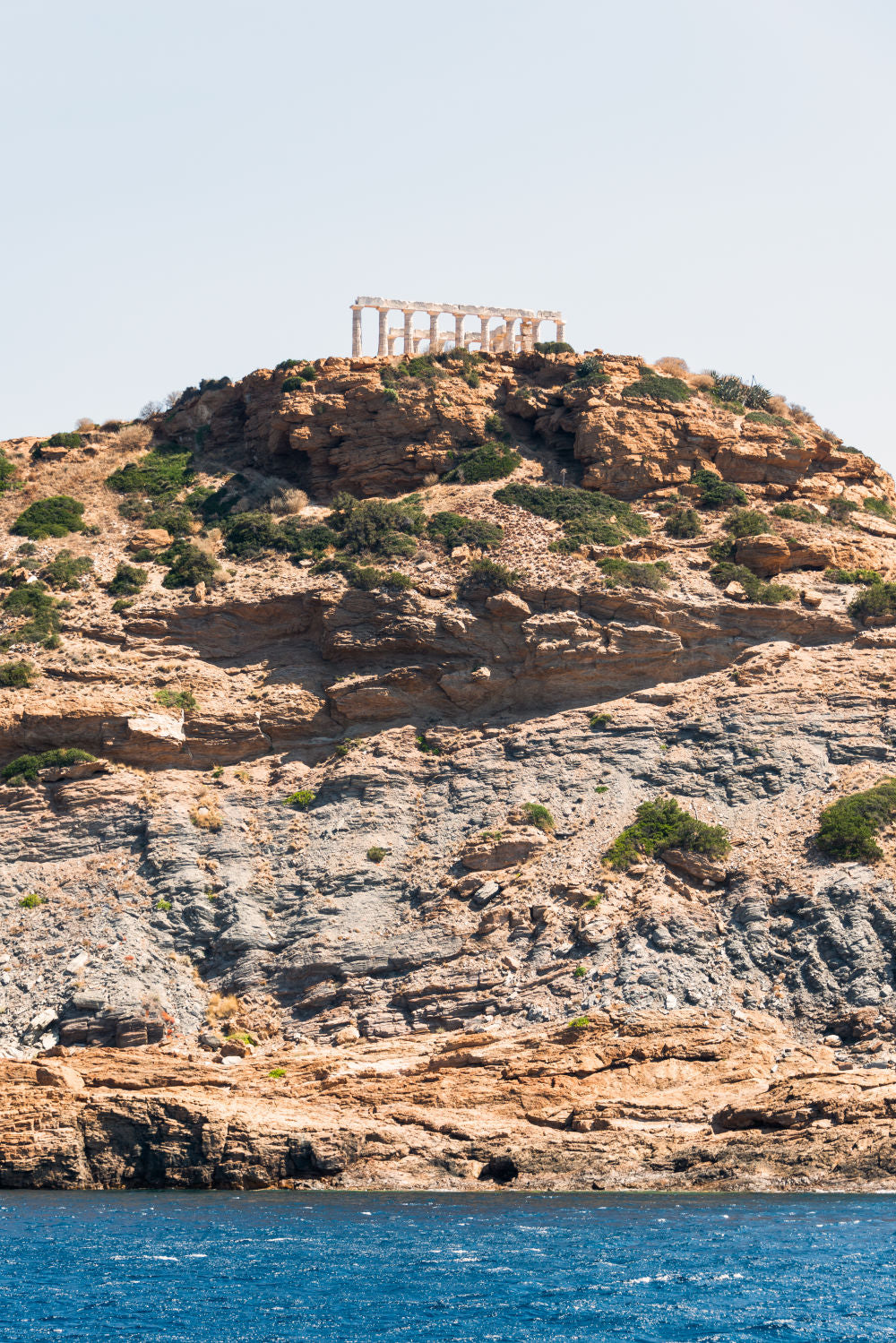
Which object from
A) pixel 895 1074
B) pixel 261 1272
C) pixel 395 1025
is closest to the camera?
pixel 261 1272

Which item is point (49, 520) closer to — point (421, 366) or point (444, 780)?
point (421, 366)

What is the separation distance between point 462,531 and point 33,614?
49.5 feet

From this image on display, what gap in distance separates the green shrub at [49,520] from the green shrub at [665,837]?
2567 cm

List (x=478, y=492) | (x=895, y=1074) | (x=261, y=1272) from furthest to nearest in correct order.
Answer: (x=478, y=492) < (x=895, y=1074) < (x=261, y=1272)

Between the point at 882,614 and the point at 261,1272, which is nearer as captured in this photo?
the point at 261,1272

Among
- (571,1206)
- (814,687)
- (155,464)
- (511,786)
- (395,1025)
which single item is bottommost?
(571,1206)

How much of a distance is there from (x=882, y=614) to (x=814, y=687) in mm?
4263

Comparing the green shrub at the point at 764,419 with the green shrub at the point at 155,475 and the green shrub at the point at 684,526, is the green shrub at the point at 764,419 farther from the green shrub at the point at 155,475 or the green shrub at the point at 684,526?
the green shrub at the point at 155,475

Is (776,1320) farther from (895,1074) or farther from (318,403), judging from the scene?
(318,403)

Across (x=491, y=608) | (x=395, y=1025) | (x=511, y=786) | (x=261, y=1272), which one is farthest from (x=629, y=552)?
(x=261, y=1272)

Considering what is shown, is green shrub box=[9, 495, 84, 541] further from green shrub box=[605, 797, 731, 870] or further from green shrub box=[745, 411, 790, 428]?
green shrub box=[745, 411, 790, 428]

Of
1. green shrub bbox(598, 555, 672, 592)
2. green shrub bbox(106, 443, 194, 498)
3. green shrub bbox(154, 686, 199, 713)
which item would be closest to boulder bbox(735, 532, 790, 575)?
green shrub bbox(598, 555, 672, 592)

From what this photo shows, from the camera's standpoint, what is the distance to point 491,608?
50562 millimetres

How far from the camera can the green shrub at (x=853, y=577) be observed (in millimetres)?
52812
